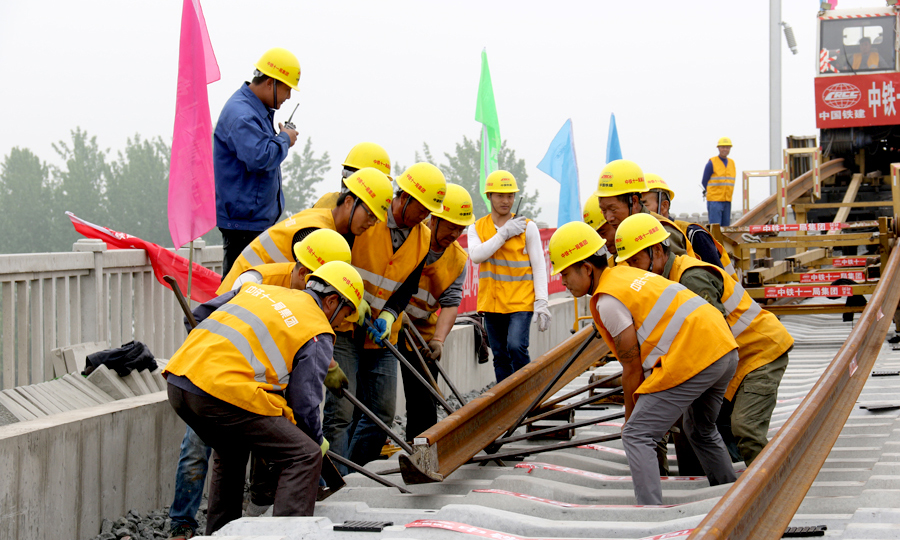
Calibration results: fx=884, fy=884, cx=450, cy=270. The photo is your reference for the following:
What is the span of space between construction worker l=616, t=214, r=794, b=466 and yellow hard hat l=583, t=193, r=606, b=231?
4.69ft

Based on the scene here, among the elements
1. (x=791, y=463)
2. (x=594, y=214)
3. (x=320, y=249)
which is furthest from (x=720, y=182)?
(x=320, y=249)

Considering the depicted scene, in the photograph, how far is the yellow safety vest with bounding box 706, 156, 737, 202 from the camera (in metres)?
17.2

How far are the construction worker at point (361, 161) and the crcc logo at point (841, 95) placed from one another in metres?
14.6

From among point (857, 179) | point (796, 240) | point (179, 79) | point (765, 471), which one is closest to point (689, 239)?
point (765, 471)

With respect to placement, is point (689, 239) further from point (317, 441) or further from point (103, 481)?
point (103, 481)

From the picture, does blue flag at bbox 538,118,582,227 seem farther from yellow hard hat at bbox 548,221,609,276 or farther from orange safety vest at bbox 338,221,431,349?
yellow hard hat at bbox 548,221,609,276

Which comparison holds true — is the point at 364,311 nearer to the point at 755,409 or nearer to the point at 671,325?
the point at 671,325

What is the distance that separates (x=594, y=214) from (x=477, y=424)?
1.84 metres

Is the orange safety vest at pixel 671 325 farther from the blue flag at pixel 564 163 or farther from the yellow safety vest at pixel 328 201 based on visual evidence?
the blue flag at pixel 564 163

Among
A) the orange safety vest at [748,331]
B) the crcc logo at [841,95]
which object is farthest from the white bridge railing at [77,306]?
the crcc logo at [841,95]

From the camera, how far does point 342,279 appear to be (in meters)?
4.01

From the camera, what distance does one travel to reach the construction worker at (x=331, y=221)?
15.6 feet

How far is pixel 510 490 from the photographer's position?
4.78 m

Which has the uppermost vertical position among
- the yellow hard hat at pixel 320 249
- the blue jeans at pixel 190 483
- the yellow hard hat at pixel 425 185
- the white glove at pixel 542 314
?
the yellow hard hat at pixel 425 185
